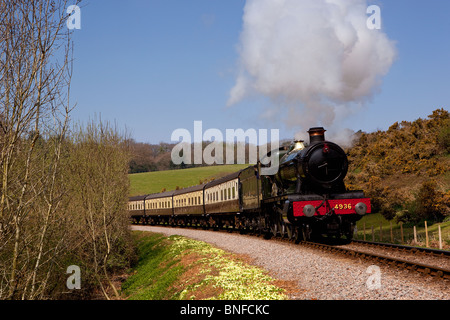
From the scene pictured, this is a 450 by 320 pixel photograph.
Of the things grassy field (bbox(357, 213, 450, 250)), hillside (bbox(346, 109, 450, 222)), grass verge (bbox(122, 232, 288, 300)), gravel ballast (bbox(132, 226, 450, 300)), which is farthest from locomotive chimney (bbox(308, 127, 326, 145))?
hillside (bbox(346, 109, 450, 222))

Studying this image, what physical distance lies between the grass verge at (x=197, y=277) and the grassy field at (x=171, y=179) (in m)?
59.3

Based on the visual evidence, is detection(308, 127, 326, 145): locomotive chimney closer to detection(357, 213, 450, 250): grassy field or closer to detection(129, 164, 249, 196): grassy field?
detection(357, 213, 450, 250): grassy field

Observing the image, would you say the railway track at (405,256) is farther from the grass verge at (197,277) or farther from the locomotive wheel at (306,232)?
the grass verge at (197,277)

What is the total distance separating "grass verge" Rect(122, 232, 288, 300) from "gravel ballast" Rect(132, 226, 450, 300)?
535 mm

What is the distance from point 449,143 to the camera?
32.1 meters

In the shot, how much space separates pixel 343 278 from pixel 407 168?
2534 cm

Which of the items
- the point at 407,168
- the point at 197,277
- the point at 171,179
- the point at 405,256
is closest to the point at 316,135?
the point at 405,256

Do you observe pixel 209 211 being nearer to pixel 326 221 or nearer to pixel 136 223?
pixel 326 221

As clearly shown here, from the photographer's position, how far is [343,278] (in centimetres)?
925

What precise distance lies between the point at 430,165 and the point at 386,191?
4.26 m

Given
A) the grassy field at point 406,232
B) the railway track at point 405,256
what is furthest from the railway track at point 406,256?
the grassy field at point 406,232
